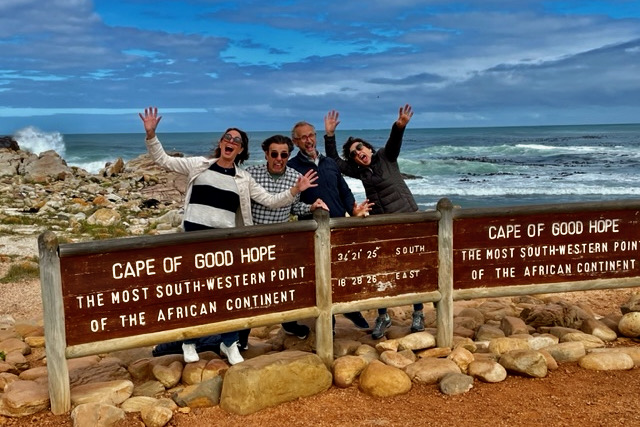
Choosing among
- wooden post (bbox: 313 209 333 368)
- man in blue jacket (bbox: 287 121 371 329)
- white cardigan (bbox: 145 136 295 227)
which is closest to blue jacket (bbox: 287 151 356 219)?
man in blue jacket (bbox: 287 121 371 329)

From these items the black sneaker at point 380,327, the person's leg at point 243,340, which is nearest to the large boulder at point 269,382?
the person's leg at point 243,340

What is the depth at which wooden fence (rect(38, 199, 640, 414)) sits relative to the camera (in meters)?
→ 4.76

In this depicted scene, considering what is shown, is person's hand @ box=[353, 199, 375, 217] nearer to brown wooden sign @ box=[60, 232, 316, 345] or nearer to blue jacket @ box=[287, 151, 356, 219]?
blue jacket @ box=[287, 151, 356, 219]

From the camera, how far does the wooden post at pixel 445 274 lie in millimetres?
5711

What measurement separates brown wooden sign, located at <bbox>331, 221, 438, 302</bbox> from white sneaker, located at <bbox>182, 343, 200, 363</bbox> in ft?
4.15

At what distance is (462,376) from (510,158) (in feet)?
159

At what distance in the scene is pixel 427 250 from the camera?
575 centimetres

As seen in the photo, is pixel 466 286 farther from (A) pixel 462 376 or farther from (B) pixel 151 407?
(B) pixel 151 407

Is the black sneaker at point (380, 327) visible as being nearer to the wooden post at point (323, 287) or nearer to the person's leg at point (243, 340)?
the wooden post at point (323, 287)

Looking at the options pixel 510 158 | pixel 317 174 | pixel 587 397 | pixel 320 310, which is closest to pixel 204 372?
pixel 320 310

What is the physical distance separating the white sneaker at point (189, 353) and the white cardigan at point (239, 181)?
3.64 feet

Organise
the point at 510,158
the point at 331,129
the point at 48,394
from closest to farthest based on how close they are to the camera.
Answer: the point at 48,394 → the point at 331,129 → the point at 510,158

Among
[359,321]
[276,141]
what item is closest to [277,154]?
[276,141]

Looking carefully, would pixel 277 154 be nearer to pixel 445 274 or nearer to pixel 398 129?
pixel 398 129
